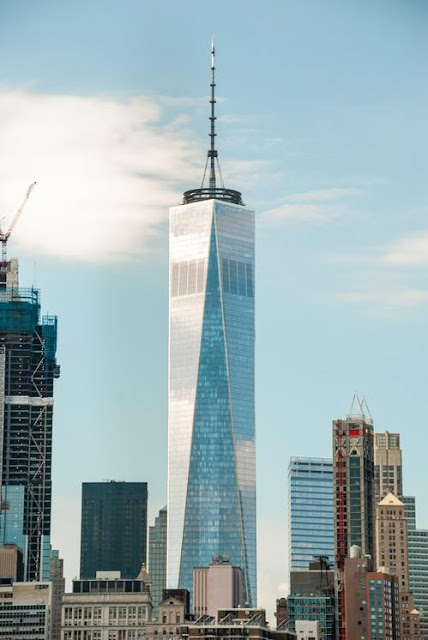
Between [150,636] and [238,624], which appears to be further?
[150,636]

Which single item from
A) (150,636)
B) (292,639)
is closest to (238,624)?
(292,639)

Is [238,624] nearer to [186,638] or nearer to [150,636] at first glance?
[186,638]

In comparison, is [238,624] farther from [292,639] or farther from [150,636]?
[150,636]

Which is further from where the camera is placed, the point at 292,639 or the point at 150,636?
the point at 150,636
